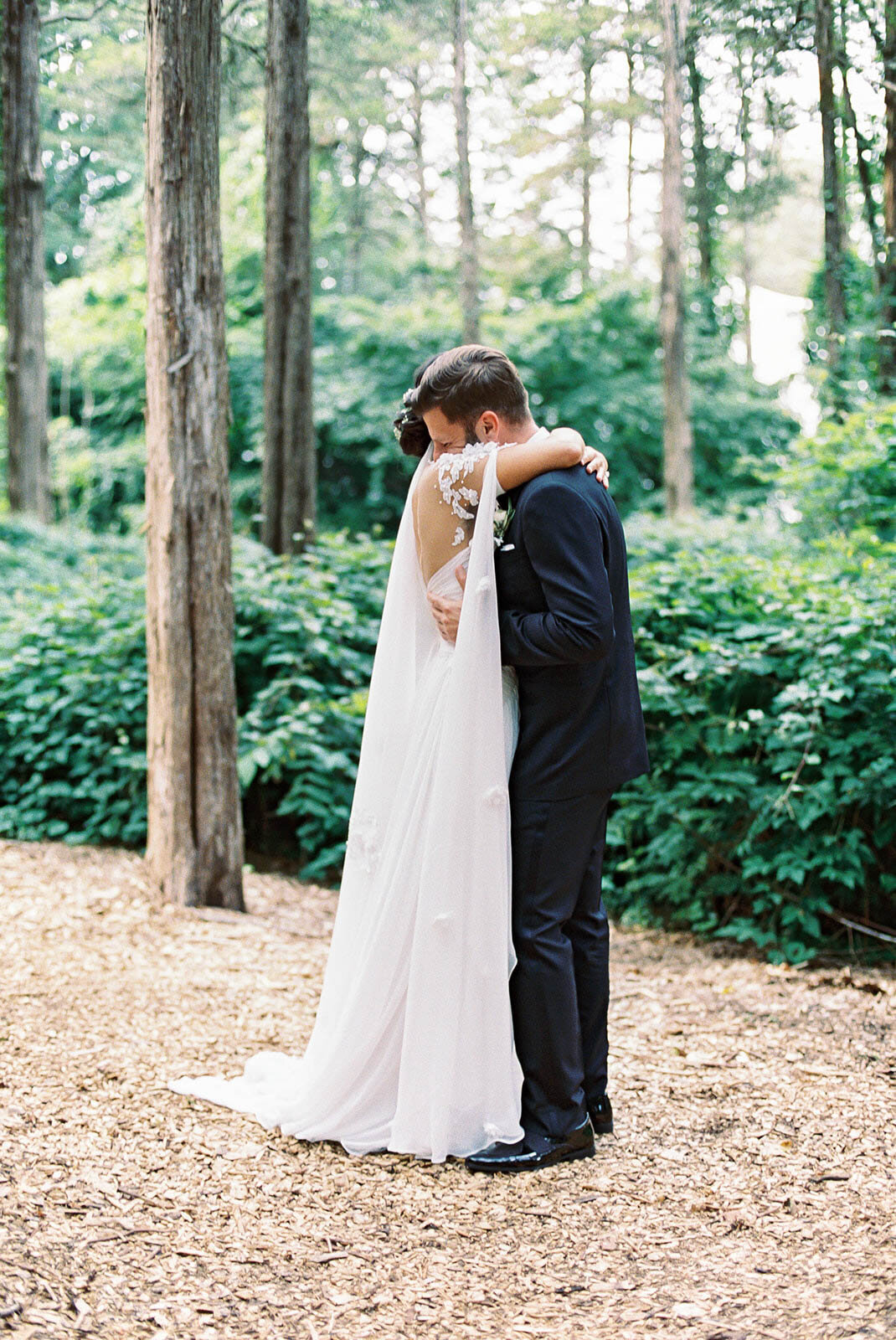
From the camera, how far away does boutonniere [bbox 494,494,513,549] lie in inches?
122

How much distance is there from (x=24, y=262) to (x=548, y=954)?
12886 millimetres

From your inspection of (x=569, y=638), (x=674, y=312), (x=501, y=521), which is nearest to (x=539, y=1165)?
(x=569, y=638)

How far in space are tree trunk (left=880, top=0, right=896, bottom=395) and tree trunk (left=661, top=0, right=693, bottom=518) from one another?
19.5 ft

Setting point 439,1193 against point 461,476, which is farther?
point 461,476

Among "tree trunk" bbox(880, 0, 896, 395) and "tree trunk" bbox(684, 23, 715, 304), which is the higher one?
"tree trunk" bbox(684, 23, 715, 304)

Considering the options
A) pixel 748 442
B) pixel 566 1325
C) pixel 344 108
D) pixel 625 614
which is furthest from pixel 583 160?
pixel 566 1325

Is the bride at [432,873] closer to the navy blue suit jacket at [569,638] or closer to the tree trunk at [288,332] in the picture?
the navy blue suit jacket at [569,638]

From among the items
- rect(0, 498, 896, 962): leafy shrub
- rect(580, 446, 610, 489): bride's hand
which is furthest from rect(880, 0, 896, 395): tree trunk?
rect(580, 446, 610, 489): bride's hand

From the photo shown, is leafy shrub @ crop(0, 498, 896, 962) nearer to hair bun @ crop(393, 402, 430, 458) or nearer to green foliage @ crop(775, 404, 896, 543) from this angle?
green foliage @ crop(775, 404, 896, 543)

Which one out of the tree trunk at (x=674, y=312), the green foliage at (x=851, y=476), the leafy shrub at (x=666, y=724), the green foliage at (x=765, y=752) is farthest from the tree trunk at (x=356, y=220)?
the green foliage at (x=765, y=752)

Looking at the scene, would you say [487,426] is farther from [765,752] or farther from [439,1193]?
[765,752]

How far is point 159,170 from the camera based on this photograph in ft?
17.4

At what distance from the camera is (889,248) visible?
905 centimetres

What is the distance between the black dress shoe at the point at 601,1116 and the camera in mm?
3365
